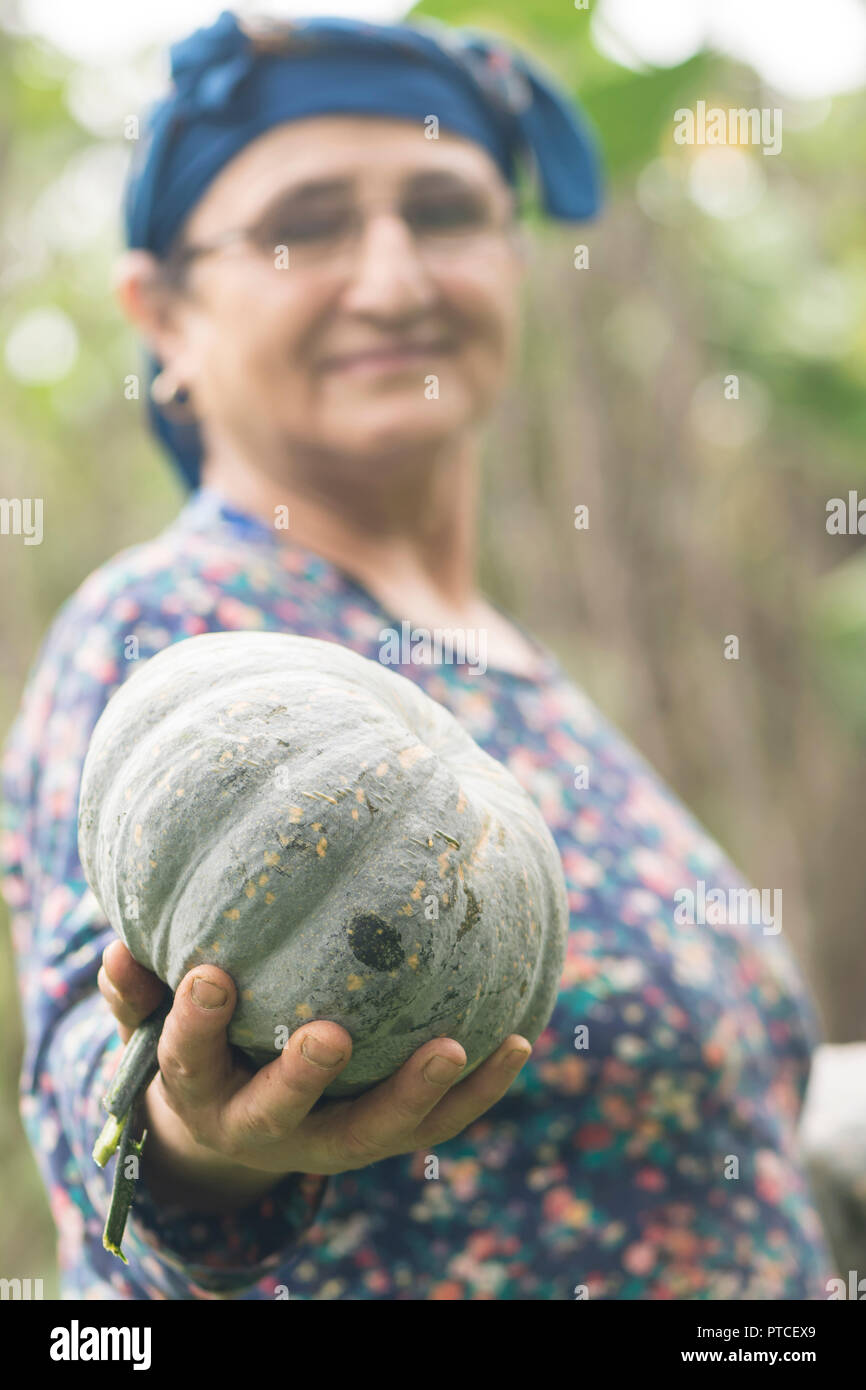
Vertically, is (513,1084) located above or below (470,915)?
below

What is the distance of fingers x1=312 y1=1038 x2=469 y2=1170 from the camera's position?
70cm

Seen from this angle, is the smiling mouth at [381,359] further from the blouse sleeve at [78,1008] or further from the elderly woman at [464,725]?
the blouse sleeve at [78,1008]

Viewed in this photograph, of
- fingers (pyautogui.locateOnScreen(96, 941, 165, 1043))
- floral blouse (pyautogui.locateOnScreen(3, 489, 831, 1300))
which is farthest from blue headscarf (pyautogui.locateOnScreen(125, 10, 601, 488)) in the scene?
fingers (pyautogui.locateOnScreen(96, 941, 165, 1043))

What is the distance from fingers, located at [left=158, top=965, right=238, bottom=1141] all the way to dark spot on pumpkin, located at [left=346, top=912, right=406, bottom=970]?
0.25 ft

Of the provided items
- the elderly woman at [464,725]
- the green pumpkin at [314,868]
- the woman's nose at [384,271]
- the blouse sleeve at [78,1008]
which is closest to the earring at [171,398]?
the elderly woman at [464,725]

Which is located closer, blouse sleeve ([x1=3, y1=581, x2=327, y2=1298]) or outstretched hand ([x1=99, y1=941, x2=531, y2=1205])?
outstretched hand ([x1=99, y1=941, x2=531, y2=1205])

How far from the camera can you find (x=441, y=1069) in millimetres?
692

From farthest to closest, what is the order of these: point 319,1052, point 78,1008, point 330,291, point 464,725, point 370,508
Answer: point 370,508 → point 330,291 → point 464,725 → point 78,1008 → point 319,1052

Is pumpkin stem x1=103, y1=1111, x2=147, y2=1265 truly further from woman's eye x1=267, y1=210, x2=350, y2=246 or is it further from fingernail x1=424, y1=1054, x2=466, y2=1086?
woman's eye x1=267, y1=210, x2=350, y2=246

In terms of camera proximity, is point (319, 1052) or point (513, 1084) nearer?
point (319, 1052)

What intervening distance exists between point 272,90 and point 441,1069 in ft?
3.83

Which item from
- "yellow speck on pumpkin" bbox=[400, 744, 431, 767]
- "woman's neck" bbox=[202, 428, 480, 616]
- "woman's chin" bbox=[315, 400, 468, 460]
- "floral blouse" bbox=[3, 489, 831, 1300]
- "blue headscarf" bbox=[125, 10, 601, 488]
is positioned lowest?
"floral blouse" bbox=[3, 489, 831, 1300]

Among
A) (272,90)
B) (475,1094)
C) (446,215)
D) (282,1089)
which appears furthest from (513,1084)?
(272,90)

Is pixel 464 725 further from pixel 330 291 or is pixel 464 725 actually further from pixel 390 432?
pixel 330 291
